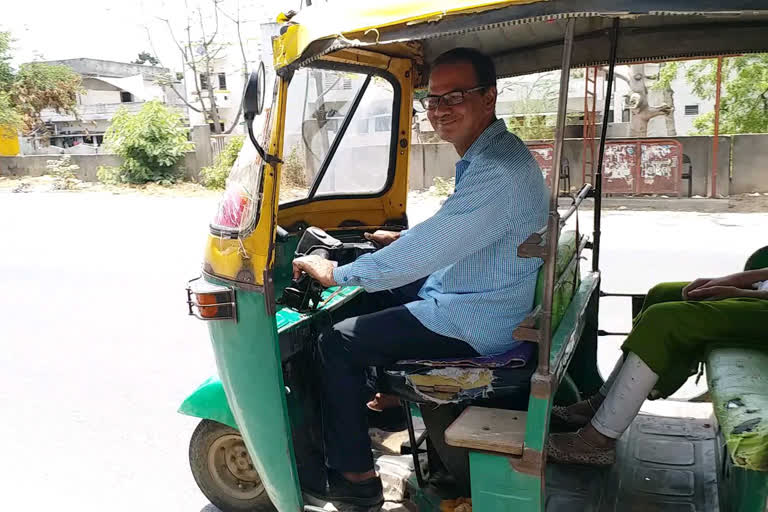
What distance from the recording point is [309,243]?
299cm

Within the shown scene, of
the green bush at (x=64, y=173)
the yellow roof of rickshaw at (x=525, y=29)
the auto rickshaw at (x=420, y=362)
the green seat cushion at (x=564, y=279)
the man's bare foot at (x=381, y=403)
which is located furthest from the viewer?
the green bush at (x=64, y=173)

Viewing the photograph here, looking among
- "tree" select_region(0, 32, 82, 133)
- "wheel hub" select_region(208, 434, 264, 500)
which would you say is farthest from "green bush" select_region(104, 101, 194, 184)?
"wheel hub" select_region(208, 434, 264, 500)

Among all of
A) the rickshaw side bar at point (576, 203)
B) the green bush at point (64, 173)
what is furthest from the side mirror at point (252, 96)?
the green bush at point (64, 173)

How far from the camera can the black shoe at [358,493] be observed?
2.73 meters

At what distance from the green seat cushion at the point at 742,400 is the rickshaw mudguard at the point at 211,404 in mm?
1960

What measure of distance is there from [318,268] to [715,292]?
1.61 metres

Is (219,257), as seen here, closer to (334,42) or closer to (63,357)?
(334,42)

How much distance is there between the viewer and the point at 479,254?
251 cm

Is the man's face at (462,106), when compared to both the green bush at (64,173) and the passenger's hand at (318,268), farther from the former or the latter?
the green bush at (64,173)

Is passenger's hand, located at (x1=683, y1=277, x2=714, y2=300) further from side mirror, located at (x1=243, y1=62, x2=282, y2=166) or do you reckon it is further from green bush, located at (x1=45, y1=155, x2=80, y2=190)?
green bush, located at (x1=45, y1=155, x2=80, y2=190)

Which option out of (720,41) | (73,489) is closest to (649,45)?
(720,41)

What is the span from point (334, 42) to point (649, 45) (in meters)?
1.78

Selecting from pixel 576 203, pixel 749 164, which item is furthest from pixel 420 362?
pixel 749 164

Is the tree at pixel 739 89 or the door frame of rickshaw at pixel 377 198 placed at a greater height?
the tree at pixel 739 89
